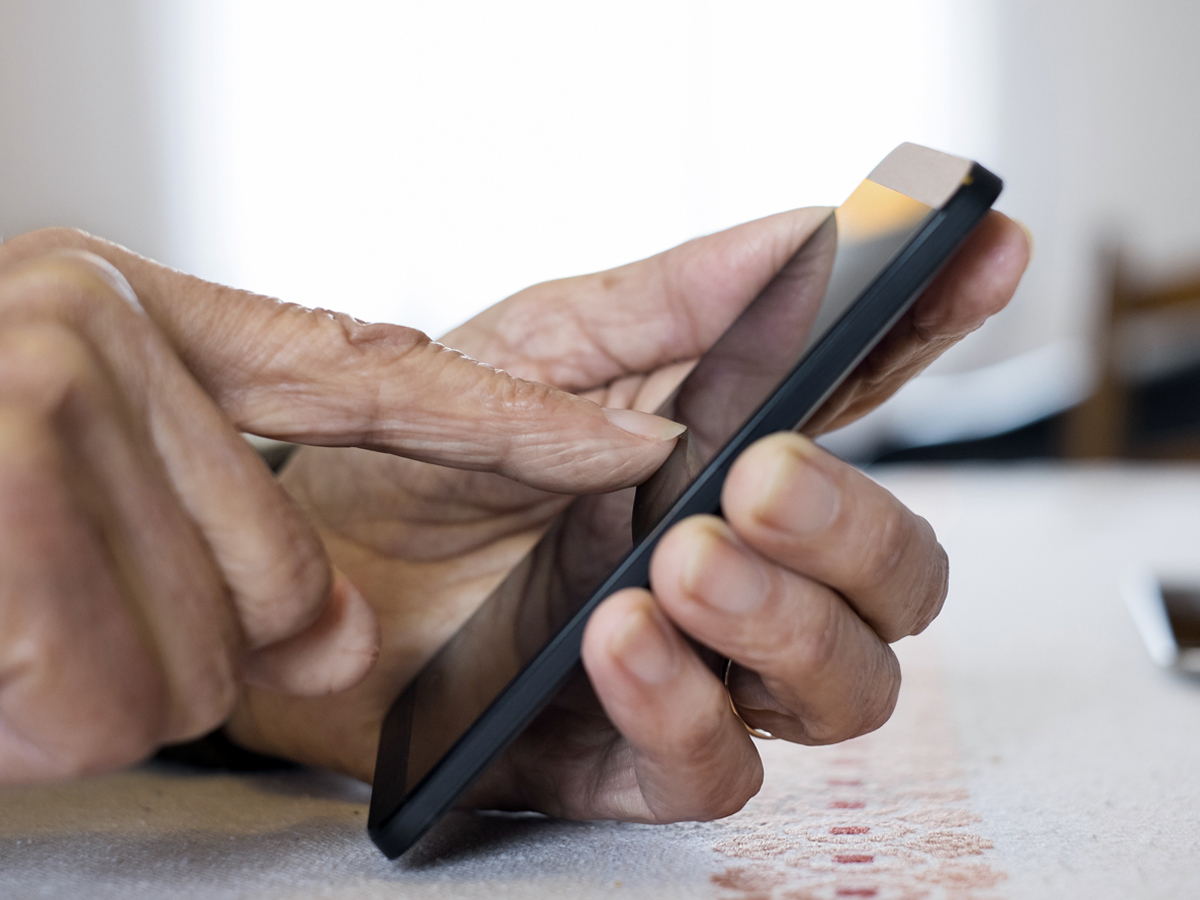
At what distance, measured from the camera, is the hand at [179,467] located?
0.77 feet

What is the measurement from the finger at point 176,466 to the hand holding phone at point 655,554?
10cm

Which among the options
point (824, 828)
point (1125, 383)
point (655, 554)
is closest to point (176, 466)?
point (655, 554)

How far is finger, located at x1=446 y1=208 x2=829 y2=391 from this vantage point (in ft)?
1.78

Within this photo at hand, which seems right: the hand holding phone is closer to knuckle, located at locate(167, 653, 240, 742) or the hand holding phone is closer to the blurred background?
knuckle, located at locate(167, 653, 240, 742)

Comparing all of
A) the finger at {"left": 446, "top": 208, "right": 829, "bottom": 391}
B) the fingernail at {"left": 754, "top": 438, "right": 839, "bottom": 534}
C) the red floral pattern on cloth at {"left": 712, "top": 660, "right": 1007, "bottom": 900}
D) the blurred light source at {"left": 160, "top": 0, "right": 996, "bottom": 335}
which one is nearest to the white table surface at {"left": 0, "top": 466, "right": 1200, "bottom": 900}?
the red floral pattern on cloth at {"left": 712, "top": 660, "right": 1007, "bottom": 900}

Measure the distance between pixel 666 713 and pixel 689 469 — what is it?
3.8 inches

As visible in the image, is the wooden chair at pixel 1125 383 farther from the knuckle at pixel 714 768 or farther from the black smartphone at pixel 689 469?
the knuckle at pixel 714 768

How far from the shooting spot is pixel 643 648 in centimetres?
31

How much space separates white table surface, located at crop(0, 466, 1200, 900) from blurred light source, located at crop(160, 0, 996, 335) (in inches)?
110

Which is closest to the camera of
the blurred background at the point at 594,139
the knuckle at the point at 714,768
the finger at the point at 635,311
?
the knuckle at the point at 714,768

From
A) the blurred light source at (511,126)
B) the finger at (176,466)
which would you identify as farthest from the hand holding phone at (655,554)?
the blurred light source at (511,126)

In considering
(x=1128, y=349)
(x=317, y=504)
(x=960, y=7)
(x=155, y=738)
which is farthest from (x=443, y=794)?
(x=960, y=7)

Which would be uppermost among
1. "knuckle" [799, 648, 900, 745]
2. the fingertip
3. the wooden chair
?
the fingertip

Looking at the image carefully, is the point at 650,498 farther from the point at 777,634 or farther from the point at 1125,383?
the point at 1125,383
